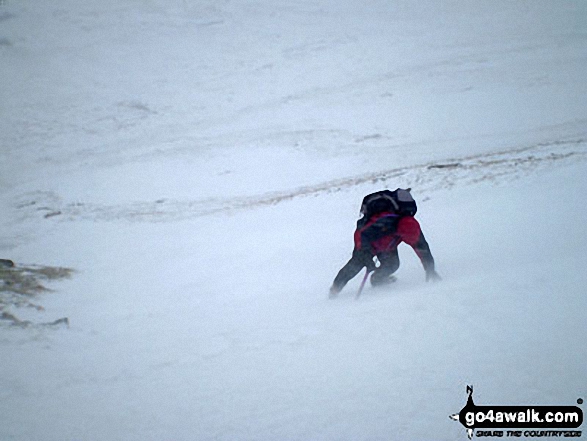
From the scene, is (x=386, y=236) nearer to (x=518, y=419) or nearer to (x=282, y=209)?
(x=518, y=419)

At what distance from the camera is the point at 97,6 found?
26094mm

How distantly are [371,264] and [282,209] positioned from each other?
19.6 feet

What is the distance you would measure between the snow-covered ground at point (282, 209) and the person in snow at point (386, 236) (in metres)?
0.31

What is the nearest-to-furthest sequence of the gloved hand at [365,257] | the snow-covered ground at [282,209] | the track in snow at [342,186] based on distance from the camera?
the snow-covered ground at [282,209], the gloved hand at [365,257], the track in snow at [342,186]

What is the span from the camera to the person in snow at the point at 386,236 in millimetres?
4242

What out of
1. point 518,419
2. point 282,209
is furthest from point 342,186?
point 518,419

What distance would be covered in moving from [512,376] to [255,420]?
159 cm

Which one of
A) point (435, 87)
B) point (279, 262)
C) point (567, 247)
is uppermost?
point (435, 87)

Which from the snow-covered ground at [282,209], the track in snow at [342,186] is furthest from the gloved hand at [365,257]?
the track in snow at [342,186]

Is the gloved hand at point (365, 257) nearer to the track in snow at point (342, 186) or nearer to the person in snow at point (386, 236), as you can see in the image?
the person in snow at point (386, 236)

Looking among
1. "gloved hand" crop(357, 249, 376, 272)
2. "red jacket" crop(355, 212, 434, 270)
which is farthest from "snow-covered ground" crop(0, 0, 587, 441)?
"red jacket" crop(355, 212, 434, 270)

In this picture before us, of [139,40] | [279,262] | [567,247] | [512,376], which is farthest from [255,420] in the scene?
[139,40]

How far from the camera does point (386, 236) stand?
4.42 metres

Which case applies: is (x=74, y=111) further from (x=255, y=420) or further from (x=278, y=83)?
(x=255, y=420)
